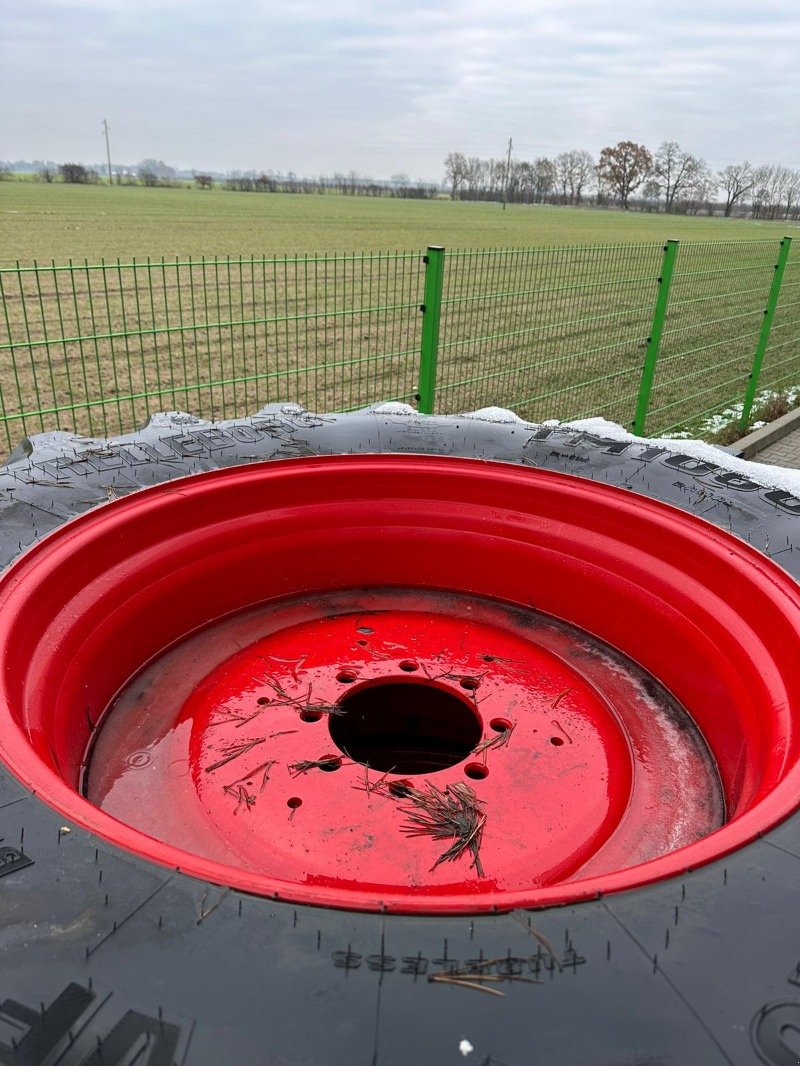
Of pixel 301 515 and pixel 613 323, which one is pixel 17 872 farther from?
pixel 613 323

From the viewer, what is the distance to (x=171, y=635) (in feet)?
8.34

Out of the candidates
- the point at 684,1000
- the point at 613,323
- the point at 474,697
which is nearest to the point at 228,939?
the point at 684,1000

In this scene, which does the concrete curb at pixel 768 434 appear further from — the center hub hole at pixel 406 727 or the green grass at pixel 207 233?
the green grass at pixel 207 233

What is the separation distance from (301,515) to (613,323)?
10366 millimetres

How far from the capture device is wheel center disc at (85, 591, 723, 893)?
181 cm

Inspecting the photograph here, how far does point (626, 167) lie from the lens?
8512 centimetres

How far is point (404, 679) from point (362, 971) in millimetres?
1403

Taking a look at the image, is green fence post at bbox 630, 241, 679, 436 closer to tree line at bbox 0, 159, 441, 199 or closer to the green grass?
the green grass

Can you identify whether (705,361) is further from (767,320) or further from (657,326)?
(657,326)

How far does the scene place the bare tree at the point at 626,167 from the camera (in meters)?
85.1

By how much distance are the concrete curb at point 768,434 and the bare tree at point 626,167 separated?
3424 inches

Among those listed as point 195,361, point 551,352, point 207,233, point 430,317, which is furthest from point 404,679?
point 207,233

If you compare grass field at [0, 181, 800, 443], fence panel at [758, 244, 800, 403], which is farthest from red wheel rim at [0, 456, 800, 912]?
fence panel at [758, 244, 800, 403]

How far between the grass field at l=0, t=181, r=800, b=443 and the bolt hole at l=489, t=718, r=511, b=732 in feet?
8.75
